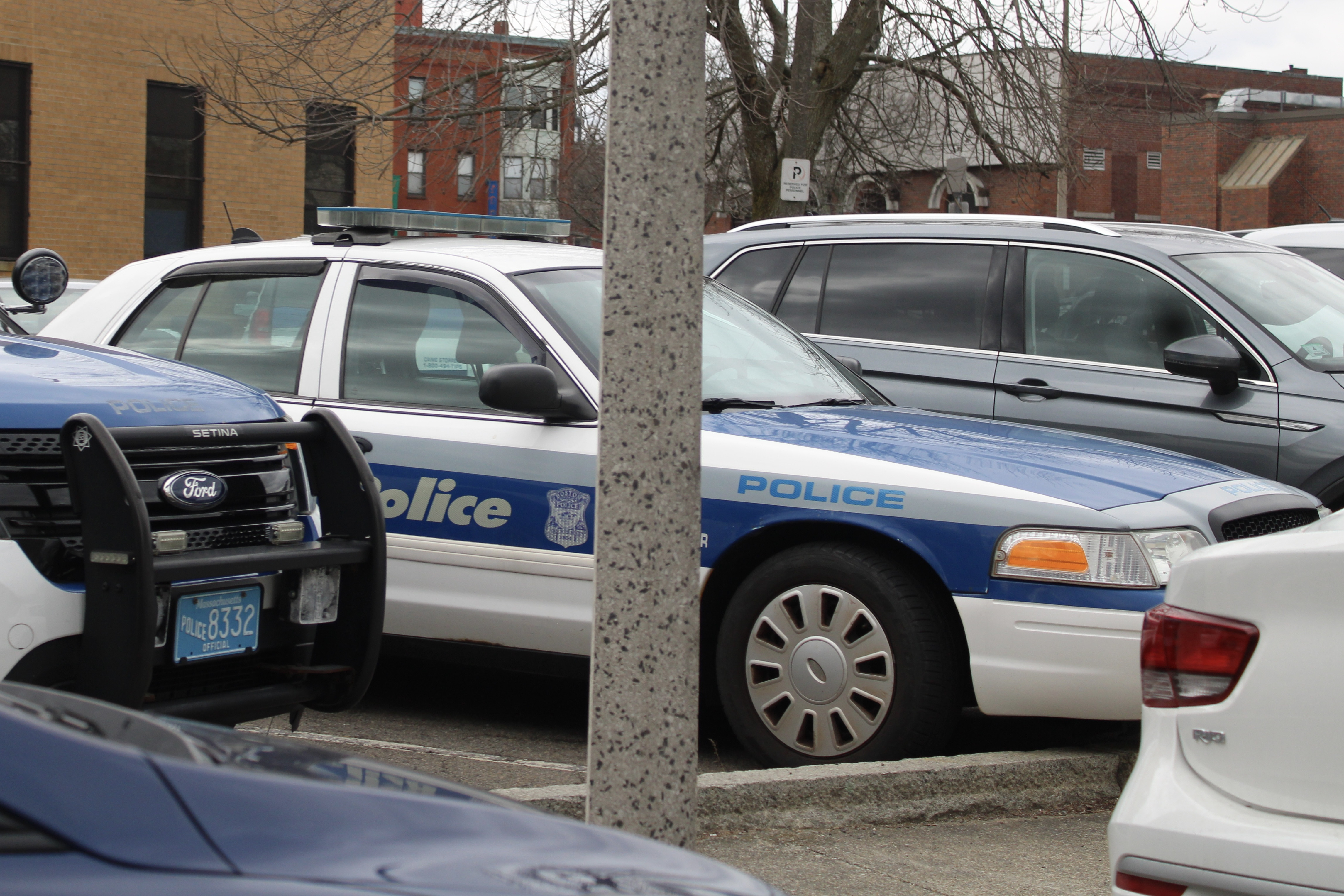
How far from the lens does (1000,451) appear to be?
4988 millimetres

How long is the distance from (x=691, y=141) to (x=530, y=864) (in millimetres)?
1929

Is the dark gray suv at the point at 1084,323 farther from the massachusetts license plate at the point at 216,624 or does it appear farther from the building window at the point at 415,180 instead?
the building window at the point at 415,180

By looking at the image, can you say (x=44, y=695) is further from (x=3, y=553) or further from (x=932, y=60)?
(x=932, y=60)

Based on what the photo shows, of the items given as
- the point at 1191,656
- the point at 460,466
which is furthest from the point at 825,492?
the point at 1191,656

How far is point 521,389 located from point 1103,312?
311cm

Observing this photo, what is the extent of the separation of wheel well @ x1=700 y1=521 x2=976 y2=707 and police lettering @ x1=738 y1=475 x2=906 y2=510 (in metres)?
0.08

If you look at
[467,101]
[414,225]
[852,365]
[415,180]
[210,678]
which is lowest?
[210,678]

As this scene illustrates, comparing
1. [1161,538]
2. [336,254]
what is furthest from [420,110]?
[1161,538]

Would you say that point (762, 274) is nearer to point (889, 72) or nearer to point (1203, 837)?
point (1203, 837)

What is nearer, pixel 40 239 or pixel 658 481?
pixel 658 481

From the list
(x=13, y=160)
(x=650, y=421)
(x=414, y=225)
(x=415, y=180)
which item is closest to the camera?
(x=650, y=421)

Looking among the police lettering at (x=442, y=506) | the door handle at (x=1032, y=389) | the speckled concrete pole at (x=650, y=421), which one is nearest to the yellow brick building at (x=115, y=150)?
the door handle at (x=1032, y=389)

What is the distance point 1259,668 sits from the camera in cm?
269

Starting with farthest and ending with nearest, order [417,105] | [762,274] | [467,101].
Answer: [467,101] → [417,105] → [762,274]
